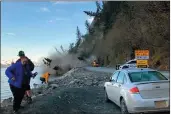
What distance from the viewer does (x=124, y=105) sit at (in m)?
8.48

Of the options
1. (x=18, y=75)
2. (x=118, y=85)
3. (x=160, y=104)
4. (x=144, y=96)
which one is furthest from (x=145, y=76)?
(x=18, y=75)

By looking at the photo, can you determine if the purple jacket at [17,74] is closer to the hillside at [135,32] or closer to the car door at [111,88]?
the car door at [111,88]

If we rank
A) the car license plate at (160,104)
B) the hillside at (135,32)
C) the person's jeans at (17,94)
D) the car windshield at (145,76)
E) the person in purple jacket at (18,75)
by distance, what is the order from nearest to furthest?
the car license plate at (160,104) < the car windshield at (145,76) < the person in purple jacket at (18,75) < the person's jeans at (17,94) < the hillside at (135,32)

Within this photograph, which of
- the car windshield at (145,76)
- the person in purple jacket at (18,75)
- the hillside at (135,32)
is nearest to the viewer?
the car windshield at (145,76)

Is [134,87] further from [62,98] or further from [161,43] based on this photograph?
[161,43]

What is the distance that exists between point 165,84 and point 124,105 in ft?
3.35

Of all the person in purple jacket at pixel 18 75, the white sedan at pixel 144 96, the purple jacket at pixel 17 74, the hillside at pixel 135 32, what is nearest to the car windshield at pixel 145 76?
the white sedan at pixel 144 96

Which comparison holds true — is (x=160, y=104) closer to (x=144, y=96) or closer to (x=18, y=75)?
(x=144, y=96)

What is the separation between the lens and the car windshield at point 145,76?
29.2ft

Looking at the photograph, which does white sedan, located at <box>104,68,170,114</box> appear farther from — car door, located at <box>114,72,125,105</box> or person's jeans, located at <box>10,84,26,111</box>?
person's jeans, located at <box>10,84,26,111</box>

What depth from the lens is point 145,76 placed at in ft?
29.8

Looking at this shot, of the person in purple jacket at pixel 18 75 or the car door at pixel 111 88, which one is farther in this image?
the car door at pixel 111 88

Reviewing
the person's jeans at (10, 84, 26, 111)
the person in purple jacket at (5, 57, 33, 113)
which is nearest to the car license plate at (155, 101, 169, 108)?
the person in purple jacket at (5, 57, 33, 113)

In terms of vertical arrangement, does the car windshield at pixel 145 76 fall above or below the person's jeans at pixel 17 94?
above
